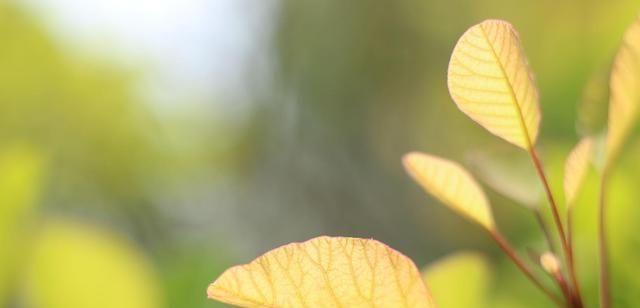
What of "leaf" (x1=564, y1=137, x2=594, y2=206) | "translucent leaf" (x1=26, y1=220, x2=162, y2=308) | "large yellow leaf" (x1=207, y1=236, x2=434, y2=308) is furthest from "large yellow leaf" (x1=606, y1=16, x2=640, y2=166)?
"translucent leaf" (x1=26, y1=220, x2=162, y2=308)

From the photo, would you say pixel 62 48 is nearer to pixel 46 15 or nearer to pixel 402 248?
pixel 46 15

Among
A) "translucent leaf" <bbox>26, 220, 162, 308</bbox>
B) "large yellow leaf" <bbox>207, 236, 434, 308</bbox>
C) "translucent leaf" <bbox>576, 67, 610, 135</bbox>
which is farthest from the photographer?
"translucent leaf" <bbox>26, 220, 162, 308</bbox>

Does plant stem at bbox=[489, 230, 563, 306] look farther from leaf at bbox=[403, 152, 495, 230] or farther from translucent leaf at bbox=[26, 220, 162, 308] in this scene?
translucent leaf at bbox=[26, 220, 162, 308]

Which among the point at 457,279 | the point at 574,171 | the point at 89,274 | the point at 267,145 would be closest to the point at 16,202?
the point at 89,274

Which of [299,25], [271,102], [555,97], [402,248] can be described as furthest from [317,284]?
[299,25]

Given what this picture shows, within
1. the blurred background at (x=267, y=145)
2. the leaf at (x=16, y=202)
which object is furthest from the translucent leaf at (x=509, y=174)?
the leaf at (x=16, y=202)

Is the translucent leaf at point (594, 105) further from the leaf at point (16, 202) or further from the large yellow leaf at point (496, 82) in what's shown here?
the leaf at point (16, 202)
